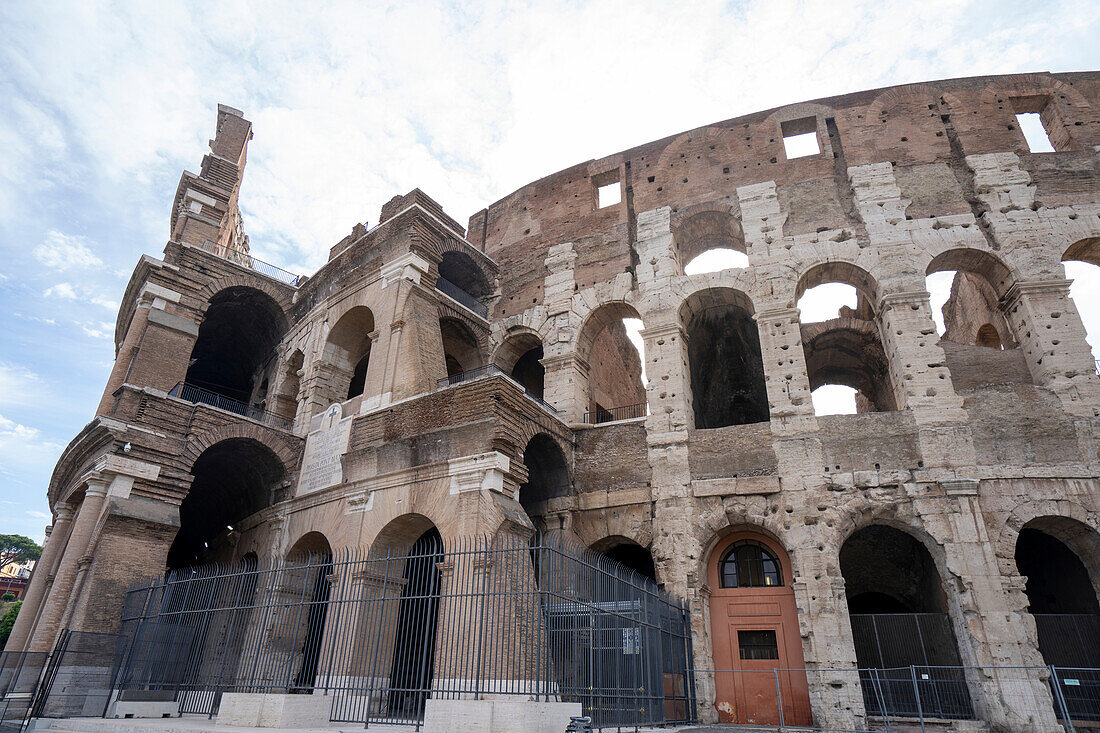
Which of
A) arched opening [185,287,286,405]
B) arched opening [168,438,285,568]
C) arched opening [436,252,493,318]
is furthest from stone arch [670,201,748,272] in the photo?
arched opening [185,287,286,405]

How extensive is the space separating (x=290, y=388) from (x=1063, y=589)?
1814cm

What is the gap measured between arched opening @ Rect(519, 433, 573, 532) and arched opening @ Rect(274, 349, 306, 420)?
6791 mm

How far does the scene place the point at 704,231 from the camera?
51.7ft

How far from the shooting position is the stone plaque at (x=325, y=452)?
43.1ft

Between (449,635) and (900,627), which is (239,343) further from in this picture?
(900,627)

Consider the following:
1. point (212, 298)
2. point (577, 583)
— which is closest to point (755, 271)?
point (577, 583)

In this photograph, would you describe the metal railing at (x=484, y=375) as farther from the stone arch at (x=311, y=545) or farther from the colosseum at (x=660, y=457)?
the stone arch at (x=311, y=545)

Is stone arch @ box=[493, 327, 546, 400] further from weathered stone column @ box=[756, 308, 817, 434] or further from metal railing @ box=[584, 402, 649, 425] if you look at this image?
weathered stone column @ box=[756, 308, 817, 434]

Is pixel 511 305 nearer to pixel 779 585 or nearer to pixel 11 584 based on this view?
pixel 779 585

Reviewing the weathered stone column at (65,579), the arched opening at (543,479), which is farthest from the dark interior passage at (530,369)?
the weathered stone column at (65,579)

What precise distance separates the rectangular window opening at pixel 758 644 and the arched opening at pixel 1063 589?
403 centimetres

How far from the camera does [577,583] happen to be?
7.69 metres

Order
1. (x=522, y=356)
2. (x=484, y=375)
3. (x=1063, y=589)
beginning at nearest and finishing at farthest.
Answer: (x=484, y=375) → (x=1063, y=589) → (x=522, y=356)

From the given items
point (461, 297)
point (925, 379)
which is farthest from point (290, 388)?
point (925, 379)
